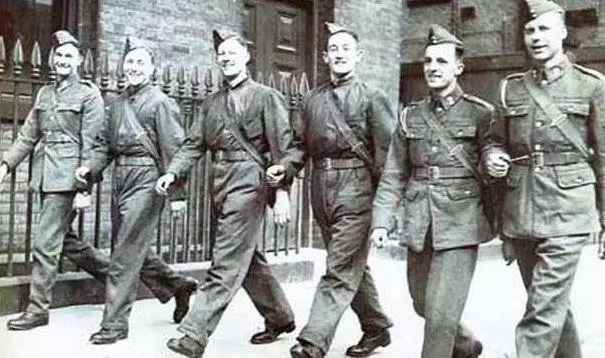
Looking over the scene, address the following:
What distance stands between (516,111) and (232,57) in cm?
192

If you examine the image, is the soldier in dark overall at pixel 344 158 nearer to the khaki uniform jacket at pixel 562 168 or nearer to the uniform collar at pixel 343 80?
the uniform collar at pixel 343 80

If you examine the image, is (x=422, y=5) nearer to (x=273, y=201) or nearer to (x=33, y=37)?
(x=33, y=37)

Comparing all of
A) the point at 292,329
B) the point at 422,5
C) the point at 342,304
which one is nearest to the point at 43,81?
the point at 292,329

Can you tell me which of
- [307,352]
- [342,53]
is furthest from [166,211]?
[307,352]

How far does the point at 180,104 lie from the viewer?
27.3 ft

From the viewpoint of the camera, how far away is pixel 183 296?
6.86 meters

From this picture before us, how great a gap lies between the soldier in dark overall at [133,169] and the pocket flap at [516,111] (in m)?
2.33

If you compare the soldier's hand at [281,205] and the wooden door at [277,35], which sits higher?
the wooden door at [277,35]

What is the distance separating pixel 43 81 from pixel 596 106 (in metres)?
4.46

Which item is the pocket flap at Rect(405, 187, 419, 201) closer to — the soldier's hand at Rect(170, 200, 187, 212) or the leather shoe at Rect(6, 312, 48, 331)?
the soldier's hand at Rect(170, 200, 187, 212)

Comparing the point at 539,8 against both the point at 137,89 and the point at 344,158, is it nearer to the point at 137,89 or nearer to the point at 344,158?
the point at 344,158

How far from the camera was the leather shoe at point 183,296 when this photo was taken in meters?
6.81

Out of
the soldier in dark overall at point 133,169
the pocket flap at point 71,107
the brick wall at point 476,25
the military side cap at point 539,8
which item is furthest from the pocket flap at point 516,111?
the brick wall at point 476,25

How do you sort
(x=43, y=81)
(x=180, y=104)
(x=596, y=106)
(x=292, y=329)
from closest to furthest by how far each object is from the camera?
(x=596, y=106), (x=292, y=329), (x=43, y=81), (x=180, y=104)
